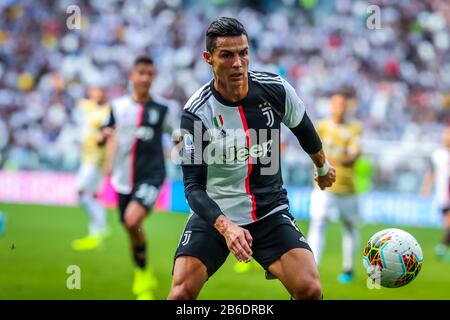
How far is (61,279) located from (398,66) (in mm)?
16949

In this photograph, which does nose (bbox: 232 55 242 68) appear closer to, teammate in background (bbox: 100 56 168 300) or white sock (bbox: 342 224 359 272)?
teammate in background (bbox: 100 56 168 300)

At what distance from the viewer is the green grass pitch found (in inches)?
337

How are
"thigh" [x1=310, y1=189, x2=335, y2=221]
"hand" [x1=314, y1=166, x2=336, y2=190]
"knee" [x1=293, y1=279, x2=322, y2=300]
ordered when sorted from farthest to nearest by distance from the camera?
"thigh" [x1=310, y1=189, x2=335, y2=221]
"hand" [x1=314, y1=166, x2=336, y2=190]
"knee" [x1=293, y1=279, x2=322, y2=300]

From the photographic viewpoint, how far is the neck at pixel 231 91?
548cm

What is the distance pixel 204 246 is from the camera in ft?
17.8

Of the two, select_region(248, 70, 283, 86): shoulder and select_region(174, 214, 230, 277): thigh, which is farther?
select_region(248, 70, 283, 86): shoulder

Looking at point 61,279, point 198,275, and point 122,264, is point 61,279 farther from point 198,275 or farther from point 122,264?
point 198,275

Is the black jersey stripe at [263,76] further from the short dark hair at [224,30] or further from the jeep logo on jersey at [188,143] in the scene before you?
the jeep logo on jersey at [188,143]

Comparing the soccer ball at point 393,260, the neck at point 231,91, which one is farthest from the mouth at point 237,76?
the soccer ball at point 393,260

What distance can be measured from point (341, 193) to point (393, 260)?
4.67m

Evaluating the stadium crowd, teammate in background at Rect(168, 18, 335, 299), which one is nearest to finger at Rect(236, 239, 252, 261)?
teammate in background at Rect(168, 18, 335, 299)

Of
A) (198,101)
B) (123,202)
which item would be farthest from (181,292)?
(123,202)

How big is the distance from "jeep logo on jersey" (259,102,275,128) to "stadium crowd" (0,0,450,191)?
621 inches

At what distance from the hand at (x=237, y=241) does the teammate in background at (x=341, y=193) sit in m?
5.16
